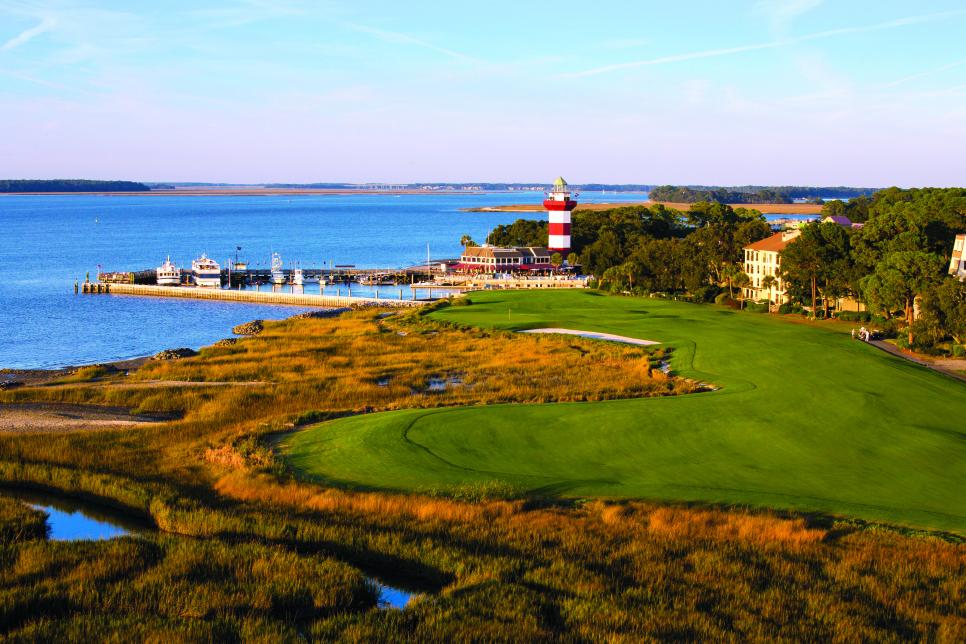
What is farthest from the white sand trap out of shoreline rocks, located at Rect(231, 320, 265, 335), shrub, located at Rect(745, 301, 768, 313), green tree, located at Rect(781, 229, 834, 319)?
shoreline rocks, located at Rect(231, 320, 265, 335)

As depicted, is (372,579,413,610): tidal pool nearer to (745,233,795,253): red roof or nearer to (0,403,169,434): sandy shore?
(0,403,169,434): sandy shore

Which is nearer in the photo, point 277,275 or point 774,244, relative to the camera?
point 774,244

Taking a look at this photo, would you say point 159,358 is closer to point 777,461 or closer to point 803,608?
point 777,461

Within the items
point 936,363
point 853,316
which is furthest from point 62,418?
point 853,316

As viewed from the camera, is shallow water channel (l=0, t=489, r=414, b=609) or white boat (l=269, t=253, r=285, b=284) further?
white boat (l=269, t=253, r=285, b=284)

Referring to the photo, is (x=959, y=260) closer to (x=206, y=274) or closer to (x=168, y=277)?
(x=206, y=274)

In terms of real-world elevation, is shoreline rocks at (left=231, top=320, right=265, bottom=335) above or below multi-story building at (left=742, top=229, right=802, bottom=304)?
below

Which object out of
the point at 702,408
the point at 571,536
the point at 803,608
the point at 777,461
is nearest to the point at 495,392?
the point at 702,408
